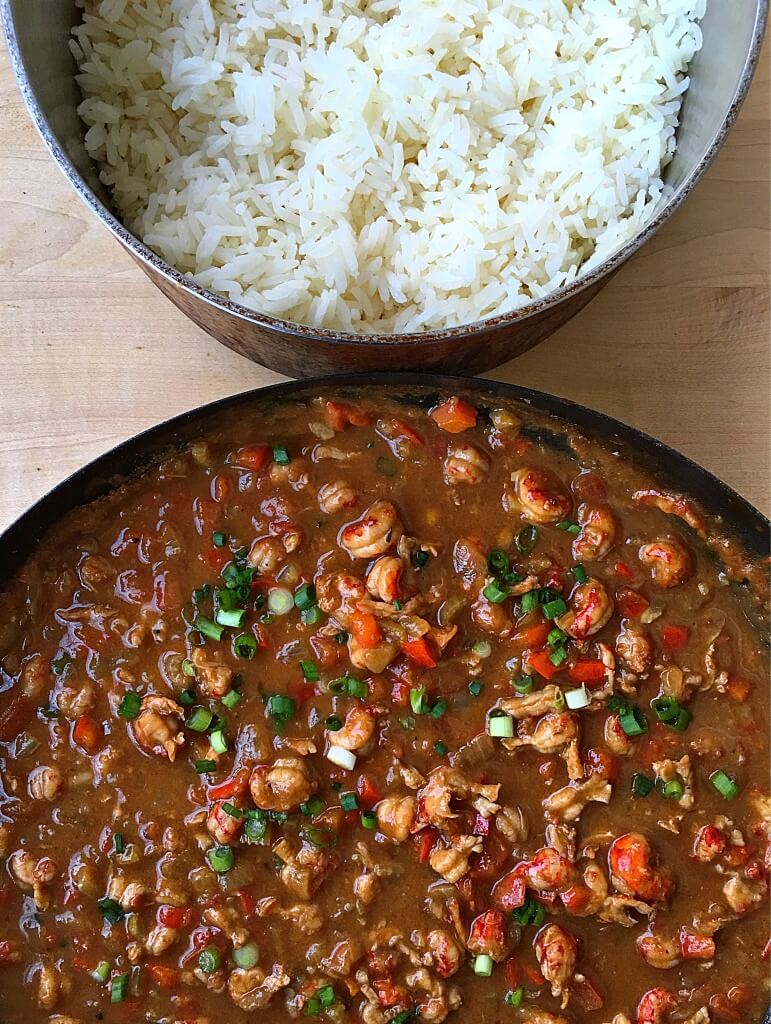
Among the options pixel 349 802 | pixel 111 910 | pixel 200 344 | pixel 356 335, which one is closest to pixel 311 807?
pixel 349 802

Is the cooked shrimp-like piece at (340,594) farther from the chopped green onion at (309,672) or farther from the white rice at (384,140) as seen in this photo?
the white rice at (384,140)

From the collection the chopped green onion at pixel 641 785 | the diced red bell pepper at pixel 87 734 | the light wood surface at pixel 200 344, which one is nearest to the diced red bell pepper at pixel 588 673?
the chopped green onion at pixel 641 785

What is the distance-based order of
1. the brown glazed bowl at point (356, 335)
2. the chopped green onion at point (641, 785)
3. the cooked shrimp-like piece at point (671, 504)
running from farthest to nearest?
the cooked shrimp-like piece at point (671, 504)
the chopped green onion at point (641, 785)
the brown glazed bowl at point (356, 335)

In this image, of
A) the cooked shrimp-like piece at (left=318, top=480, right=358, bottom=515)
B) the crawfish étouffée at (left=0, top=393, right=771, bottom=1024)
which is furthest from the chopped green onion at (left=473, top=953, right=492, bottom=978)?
the cooked shrimp-like piece at (left=318, top=480, right=358, bottom=515)

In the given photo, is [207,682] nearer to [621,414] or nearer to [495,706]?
[495,706]

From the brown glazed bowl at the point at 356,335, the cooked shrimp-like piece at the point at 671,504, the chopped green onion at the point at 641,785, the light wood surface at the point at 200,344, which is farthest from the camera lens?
the light wood surface at the point at 200,344

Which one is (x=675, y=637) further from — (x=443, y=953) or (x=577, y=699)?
(x=443, y=953)

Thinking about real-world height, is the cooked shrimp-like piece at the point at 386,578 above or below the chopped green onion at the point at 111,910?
above
